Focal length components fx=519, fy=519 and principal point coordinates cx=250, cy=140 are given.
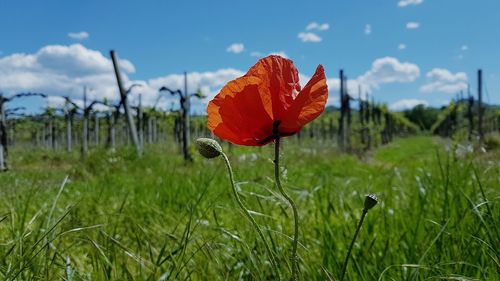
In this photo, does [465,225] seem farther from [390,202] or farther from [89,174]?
[89,174]

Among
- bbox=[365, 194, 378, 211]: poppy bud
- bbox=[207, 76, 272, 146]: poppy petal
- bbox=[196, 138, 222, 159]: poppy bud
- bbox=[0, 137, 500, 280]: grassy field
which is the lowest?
bbox=[0, 137, 500, 280]: grassy field

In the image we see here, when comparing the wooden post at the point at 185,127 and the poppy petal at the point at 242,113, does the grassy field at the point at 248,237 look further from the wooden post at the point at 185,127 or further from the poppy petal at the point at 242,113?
the wooden post at the point at 185,127

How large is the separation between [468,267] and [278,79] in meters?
1.04

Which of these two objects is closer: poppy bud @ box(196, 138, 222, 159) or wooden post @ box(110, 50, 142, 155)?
poppy bud @ box(196, 138, 222, 159)

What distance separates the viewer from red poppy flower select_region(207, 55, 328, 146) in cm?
79

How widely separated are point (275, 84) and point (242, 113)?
7 centimetres

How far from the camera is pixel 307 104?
31.1 inches

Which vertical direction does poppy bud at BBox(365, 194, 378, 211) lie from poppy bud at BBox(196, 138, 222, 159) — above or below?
below

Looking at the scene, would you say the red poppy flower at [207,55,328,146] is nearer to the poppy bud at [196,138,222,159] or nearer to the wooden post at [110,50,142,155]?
the poppy bud at [196,138,222,159]

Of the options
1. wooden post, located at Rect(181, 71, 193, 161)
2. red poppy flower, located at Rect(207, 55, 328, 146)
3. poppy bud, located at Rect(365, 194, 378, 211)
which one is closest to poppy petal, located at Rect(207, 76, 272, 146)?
red poppy flower, located at Rect(207, 55, 328, 146)

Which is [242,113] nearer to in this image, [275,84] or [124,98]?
[275,84]

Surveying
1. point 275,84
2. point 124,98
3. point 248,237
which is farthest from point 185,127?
point 275,84

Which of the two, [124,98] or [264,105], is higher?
[124,98]

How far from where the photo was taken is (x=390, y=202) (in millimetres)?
2648
